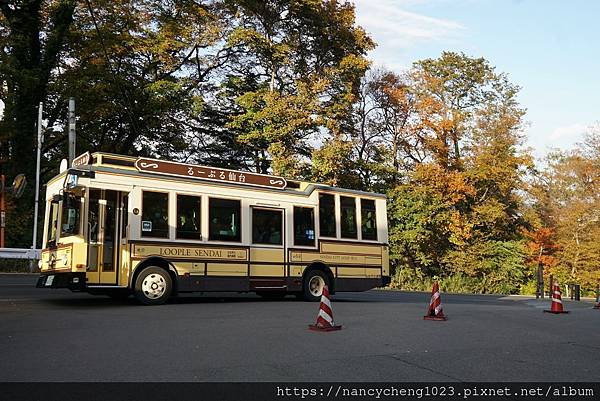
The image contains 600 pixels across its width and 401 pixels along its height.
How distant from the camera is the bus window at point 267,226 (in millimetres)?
15516

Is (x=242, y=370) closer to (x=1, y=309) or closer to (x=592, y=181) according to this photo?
(x=1, y=309)

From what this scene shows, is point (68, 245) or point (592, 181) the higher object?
point (592, 181)

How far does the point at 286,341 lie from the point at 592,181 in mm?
47371

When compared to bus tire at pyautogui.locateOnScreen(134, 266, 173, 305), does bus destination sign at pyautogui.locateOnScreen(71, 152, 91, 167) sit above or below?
above

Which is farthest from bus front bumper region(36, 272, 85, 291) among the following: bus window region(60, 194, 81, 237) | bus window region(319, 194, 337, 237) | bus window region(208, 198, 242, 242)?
bus window region(319, 194, 337, 237)

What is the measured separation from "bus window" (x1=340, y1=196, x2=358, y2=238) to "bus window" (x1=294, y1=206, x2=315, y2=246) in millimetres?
1083

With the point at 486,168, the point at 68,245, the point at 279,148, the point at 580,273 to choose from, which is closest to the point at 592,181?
the point at 580,273

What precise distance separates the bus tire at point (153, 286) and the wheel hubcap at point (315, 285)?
14.1 feet

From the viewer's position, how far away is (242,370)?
6652 millimetres

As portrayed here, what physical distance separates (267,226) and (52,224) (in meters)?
5.39

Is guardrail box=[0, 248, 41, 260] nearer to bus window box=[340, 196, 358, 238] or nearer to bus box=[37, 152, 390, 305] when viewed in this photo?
bus box=[37, 152, 390, 305]

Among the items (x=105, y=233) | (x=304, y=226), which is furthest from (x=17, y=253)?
(x=304, y=226)

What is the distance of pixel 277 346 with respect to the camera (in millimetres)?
8297

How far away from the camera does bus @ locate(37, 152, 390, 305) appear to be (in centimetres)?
1295
